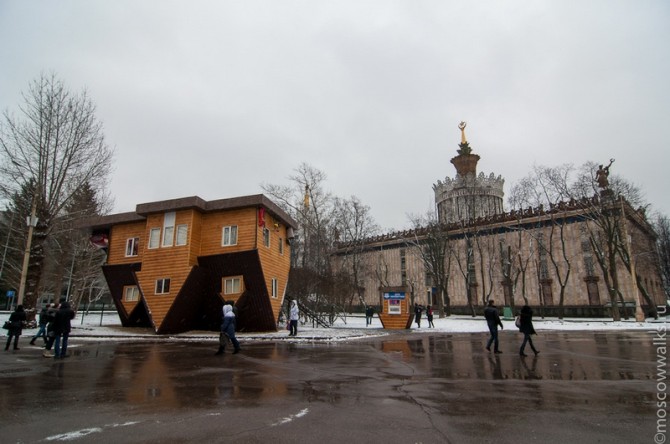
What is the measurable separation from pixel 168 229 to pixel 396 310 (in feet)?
52.8

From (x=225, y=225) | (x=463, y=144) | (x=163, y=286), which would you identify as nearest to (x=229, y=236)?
(x=225, y=225)

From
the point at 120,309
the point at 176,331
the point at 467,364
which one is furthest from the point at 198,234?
the point at 467,364

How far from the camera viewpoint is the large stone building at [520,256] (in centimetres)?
4234

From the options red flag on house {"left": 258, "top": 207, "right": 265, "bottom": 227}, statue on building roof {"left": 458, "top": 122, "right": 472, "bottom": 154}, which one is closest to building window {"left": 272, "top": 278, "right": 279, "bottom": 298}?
red flag on house {"left": 258, "top": 207, "right": 265, "bottom": 227}

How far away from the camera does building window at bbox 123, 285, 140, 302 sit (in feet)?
86.8

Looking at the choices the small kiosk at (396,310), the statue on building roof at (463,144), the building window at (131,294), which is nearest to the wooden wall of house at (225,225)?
the building window at (131,294)

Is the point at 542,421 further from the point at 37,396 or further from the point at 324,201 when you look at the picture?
the point at 324,201

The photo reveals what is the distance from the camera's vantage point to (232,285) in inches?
915

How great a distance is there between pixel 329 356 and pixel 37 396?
25.1 ft

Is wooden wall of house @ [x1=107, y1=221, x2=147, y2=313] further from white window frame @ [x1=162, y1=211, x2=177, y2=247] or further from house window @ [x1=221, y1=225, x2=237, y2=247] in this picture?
house window @ [x1=221, y1=225, x2=237, y2=247]

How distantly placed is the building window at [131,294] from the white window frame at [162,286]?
480 centimetres

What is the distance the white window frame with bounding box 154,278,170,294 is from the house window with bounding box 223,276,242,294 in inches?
124

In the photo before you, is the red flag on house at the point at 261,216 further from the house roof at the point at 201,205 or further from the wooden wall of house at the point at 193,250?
the house roof at the point at 201,205

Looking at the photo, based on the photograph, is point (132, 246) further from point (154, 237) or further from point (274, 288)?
point (274, 288)
